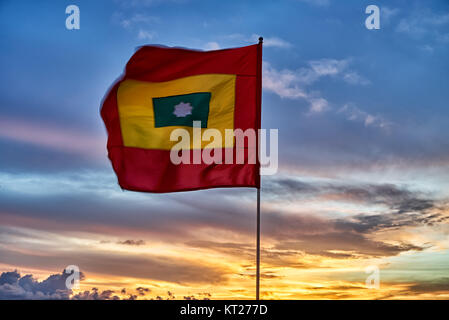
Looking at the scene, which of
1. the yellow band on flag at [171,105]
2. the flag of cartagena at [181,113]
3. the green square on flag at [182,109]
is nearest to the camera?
the flag of cartagena at [181,113]

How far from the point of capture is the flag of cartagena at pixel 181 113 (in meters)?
15.3

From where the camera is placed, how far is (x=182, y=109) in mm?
16047

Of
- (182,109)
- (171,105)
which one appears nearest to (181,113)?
(182,109)

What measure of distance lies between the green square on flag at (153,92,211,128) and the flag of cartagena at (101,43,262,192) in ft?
0.09

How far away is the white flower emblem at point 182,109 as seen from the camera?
1593 cm

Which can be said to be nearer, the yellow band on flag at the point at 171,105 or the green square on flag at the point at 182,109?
the yellow band on flag at the point at 171,105

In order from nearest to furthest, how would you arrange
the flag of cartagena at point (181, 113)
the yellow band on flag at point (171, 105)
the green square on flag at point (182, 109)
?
the flag of cartagena at point (181, 113) → the yellow band on flag at point (171, 105) → the green square on flag at point (182, 109)

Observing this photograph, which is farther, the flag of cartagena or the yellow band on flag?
the yellow band on flag

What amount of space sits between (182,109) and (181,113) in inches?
4.8

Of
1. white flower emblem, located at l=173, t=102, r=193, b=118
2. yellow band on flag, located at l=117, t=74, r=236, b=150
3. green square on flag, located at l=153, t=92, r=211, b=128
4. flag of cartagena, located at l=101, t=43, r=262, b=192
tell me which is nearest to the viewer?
flag of cartagena, located at l=101, t=43, r=262, b=192

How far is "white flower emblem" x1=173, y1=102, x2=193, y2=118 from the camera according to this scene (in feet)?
52.3
